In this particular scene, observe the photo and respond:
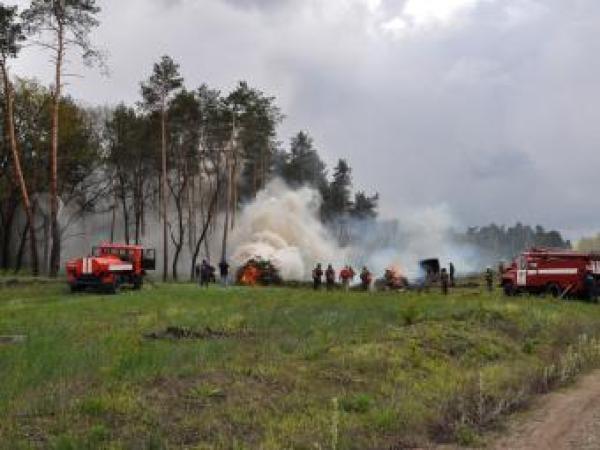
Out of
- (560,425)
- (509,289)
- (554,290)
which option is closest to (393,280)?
(509,289)

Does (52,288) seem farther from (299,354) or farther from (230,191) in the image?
(230,191)

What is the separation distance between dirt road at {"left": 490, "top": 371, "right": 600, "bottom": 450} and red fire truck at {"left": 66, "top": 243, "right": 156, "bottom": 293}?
28284mm

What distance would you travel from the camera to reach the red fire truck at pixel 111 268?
3997 centimetres

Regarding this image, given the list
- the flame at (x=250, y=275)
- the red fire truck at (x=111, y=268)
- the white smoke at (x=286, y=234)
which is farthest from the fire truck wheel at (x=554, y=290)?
the white smoke at (x=286, y=234)

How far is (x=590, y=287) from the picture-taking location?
39375 millimetres

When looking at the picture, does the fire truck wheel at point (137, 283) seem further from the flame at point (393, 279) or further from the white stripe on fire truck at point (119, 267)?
the flame at point (393, 279)

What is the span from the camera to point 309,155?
106m

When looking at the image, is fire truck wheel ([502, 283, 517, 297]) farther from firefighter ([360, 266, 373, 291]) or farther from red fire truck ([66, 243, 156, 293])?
red fire truck ([66, 243, 156, 293])

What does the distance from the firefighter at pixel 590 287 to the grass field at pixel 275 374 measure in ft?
44.0

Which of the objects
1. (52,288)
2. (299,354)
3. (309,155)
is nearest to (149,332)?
(299,354)

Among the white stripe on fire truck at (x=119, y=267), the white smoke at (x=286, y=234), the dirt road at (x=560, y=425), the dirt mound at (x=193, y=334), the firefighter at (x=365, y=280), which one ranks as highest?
the white smoke at (x=286, y=234)

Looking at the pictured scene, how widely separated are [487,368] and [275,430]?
24.7 ft

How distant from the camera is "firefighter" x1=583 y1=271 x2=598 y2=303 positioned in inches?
1548

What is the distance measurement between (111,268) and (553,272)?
71.3 ft
